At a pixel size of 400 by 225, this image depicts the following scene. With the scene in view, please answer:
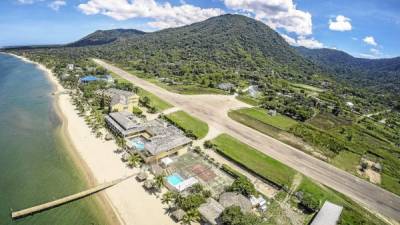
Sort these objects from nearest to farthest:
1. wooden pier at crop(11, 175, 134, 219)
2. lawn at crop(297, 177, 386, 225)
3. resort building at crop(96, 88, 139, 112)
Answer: wooden pier at crop(11, 175, 134, 219), lawn at crop(297, 177, 386, 225), resort building at crop(96, 88, 139, 112)

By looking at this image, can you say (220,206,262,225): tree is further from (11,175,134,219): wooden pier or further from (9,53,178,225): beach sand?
(11,175,134,219): wooden pier

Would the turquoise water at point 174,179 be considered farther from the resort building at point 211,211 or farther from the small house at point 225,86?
the small house at point 225,86

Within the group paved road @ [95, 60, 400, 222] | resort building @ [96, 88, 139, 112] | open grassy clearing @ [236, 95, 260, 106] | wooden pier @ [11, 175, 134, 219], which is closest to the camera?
wooden pier @ [11, 175, 134, 219]

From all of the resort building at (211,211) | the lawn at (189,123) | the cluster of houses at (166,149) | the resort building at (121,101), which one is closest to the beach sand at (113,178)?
the cluster of houses at (166,149)

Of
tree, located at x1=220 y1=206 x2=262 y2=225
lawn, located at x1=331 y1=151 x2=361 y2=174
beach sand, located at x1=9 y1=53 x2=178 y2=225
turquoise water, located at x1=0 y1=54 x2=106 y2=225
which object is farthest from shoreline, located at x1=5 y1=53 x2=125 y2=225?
lawn, located at x1=331 y1=151 x2=361 y2=174

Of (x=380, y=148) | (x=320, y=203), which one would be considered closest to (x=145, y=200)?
(x=320, y=203)

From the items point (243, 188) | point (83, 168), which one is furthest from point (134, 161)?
point (243, 188)

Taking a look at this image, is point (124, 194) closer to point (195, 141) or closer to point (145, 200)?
point (145, 200)
